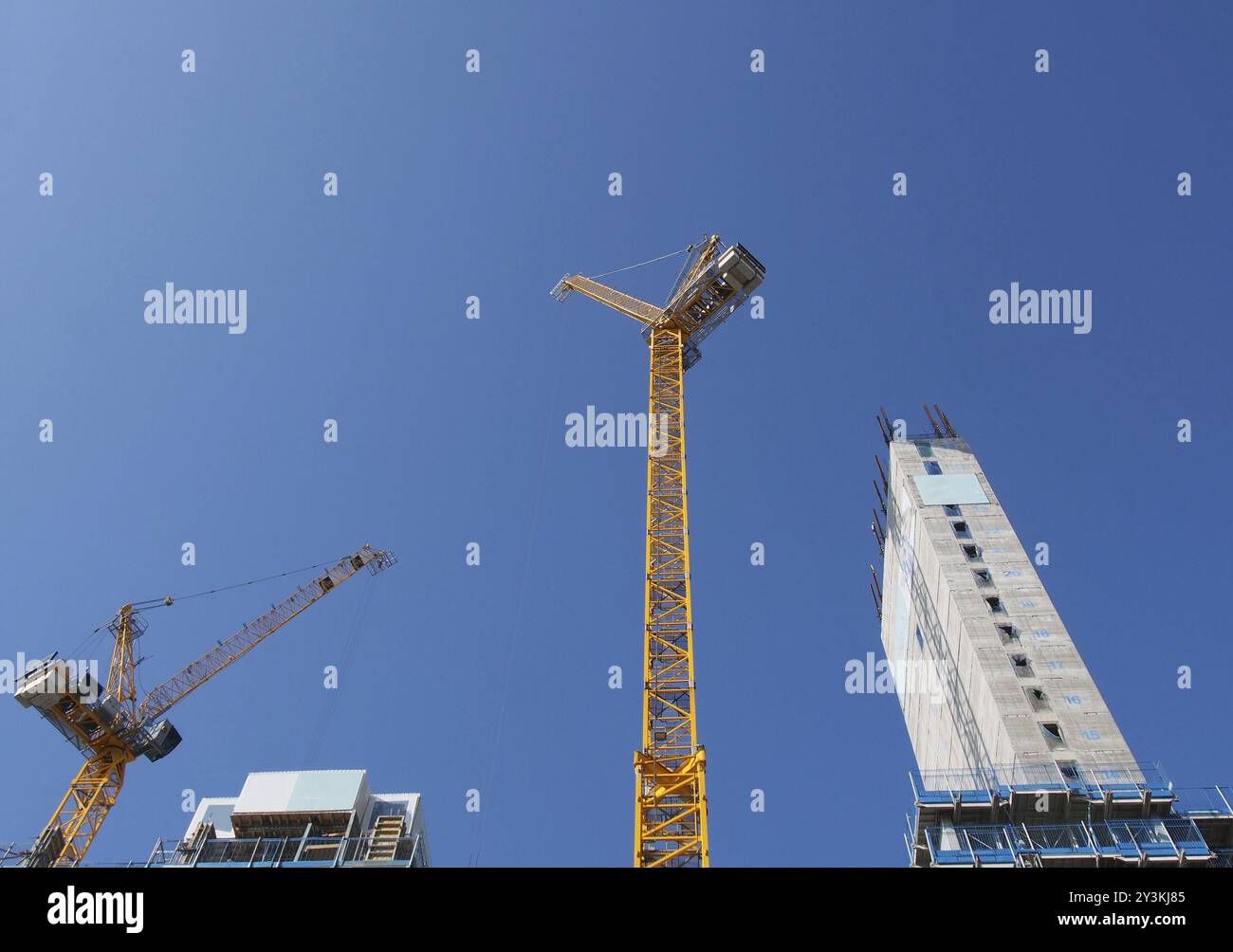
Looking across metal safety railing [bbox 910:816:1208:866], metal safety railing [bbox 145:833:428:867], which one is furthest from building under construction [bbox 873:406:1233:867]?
metal safety railing [bbox 145:833:428:867]

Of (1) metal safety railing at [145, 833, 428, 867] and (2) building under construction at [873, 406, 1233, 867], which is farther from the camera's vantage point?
(1) metal safety railing at [145, 833, 428, 867]

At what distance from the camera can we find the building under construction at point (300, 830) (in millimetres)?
57656

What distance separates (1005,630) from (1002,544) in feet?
25.0

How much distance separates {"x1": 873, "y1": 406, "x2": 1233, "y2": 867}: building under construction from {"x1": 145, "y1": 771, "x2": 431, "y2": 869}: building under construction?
33.1m

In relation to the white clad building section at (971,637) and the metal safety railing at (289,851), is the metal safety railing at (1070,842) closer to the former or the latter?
the white clad building section at (971,637)

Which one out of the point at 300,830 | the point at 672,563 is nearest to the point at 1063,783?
the point at 672,563

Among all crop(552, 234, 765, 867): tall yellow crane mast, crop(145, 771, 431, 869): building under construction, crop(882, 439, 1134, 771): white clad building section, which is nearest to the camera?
crop(552, 234, 765, 867): tall yellow crane mast

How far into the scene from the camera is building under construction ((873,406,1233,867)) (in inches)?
1785

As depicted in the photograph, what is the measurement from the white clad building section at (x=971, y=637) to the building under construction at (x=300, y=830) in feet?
121

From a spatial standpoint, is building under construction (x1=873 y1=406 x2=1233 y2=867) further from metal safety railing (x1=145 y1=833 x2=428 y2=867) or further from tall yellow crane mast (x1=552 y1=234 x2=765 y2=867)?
metal safety railing (x1=145 y1=833 x2=428 y2=867)

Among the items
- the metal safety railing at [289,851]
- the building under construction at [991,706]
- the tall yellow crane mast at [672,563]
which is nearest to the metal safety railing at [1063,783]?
the building under construction at [991,706]

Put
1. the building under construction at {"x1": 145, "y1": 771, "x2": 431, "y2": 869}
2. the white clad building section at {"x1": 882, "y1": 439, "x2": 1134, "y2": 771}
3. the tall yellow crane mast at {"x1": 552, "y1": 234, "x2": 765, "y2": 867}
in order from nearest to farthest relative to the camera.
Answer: the tall yellow crane mast at {"x1": 552, "y1": 234, "x2": 765, "y2": 867}, the white clad building section at {"x1": 882, "y1": 439, "x2": 1134, "y2": 771}, the building under construction at {"x1": 145, "y1": 771, "x2": 431, "y2": 869}
